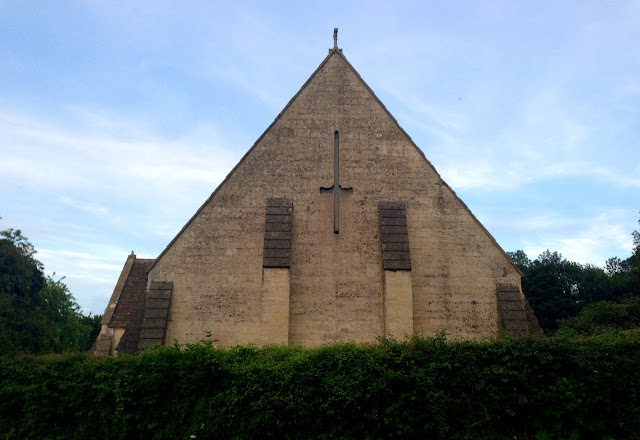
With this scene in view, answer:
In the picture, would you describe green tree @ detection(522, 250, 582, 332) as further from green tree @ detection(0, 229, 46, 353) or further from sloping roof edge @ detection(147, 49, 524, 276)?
green tree @ detection(0, 229, 46, 353)

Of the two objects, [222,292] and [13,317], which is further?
[13,317]

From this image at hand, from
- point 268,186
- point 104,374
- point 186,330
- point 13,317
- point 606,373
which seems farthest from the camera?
point 13,317

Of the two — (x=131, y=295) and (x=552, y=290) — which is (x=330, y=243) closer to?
(x=131, y=295)

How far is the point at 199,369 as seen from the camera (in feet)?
33.3

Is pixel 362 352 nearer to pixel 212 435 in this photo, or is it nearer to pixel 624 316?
pixel 212 435

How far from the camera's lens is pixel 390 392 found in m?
9.63

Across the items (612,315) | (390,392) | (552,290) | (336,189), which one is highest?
(552,290)

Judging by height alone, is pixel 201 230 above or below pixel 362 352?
above

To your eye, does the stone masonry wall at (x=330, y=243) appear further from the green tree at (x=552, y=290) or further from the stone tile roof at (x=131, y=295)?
the green tree at (x=552, y=290)

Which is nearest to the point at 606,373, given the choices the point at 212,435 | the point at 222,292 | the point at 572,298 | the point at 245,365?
the point at 245,365

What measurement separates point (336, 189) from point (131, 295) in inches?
485

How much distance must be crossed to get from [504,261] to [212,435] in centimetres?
1019

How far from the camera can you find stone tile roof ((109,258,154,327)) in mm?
21263

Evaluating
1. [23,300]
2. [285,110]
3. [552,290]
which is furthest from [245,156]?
[552,290]
